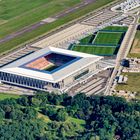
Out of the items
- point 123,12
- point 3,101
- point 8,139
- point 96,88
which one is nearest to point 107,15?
point 123,12

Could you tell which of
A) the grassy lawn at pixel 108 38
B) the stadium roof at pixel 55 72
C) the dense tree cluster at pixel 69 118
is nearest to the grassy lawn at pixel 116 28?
the grassy lawn at pixel 108 38

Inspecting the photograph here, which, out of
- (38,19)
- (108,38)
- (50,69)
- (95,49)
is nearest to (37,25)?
(38,19)

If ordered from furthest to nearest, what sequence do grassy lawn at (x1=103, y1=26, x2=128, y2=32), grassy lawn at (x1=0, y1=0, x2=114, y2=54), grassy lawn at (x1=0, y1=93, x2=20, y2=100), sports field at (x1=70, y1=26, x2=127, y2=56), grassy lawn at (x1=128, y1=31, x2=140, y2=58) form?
grassy lawn at (x1=103, y1=26, x2=128, y2=32)
grassy lawn at (x1=0, y1=0, x2=114, y2=54)
sports field at (x1=70, y1=26, x2=127, y2=56)
grassy lawn at (x1=128, y1=31, x2=140, y2=58)
grassy lawn at (x1=0, y1=93, x2=20, y2=100)

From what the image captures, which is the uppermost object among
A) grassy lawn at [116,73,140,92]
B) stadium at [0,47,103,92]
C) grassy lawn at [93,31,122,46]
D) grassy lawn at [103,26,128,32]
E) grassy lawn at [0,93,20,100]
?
grassy lawn at [103,26,128,32]

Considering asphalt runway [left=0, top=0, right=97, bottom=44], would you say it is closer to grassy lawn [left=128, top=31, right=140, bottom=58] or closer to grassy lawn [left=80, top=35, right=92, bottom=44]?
grassy lawn [left=80, top=35, right=92, bottom=44]

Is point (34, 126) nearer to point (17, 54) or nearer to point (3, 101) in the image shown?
point (3, 101)

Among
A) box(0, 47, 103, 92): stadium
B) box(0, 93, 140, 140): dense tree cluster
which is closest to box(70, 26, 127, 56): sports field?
box(0, 47, 103, 92): stadium

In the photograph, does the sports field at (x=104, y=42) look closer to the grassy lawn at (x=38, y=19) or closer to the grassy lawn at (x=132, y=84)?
the grassy lawn at (x=132, y=84)
